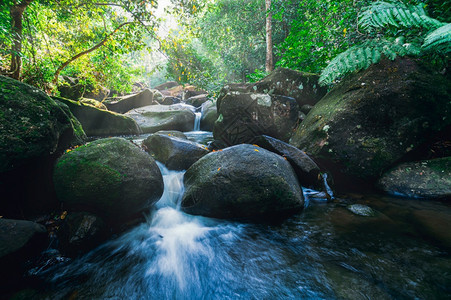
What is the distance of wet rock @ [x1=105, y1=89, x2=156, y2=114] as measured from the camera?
12035mm

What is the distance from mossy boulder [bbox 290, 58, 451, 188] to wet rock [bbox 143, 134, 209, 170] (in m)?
2.99

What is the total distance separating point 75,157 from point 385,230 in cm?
458

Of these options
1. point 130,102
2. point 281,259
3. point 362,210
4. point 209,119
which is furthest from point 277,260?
point 130,102

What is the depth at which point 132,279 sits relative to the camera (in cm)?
210

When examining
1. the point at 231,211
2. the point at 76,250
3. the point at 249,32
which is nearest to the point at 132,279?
the point at 76,250

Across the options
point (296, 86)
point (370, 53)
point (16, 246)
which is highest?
point (370, 53)

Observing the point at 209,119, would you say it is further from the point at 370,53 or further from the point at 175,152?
the point at 370,53

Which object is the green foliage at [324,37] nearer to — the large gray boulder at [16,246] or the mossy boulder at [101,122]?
the large gray boulder at [16,246]

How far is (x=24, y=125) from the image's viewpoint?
94.5 inches

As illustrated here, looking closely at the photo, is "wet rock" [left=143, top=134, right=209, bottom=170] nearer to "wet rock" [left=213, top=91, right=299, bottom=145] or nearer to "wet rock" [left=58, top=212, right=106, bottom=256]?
"wet rock" [left=213, top=91, right=299, bottom=145]

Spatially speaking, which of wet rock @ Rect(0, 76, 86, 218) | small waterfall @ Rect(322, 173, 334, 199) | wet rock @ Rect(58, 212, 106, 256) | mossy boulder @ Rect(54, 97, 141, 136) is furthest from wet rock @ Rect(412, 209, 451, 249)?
mossy boulder @ Rect(54, 97, 141, 136)

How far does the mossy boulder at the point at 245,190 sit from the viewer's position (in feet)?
9.80

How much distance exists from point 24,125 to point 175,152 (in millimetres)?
2746

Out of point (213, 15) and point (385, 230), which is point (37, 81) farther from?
point (213, 15)
